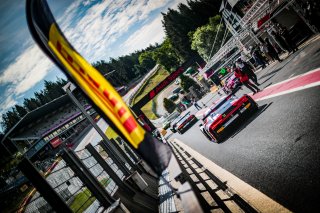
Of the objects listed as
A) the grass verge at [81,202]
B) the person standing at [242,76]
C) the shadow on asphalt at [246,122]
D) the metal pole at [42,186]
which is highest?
the metal pole at [42,186]

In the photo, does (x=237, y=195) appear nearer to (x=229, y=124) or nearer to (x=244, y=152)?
(x=244, y=152)

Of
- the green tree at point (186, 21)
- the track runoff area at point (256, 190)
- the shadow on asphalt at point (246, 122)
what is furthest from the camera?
the green tree at point (186, 21)

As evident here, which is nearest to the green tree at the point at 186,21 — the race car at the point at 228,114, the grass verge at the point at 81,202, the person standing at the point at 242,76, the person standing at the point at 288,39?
the person standing at the point at 288,39

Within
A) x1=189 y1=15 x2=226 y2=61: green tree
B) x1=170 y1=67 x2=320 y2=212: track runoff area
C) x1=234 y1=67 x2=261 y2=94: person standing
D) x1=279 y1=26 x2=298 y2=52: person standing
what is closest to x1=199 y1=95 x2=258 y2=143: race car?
x1=170 y1=67 x2=320 y2=212: track runoff area

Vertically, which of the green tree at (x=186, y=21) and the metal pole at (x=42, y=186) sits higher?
the green tree at (x=186, y=21)

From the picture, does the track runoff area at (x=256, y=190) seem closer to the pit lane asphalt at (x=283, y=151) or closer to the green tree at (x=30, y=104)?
the pit lane asphalt at (x=283, y=151)

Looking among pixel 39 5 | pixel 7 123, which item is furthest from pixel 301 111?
pixel 7 123

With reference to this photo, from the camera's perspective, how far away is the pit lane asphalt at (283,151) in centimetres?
409

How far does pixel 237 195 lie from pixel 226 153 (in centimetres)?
366

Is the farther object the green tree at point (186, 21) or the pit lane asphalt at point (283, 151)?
the green tree at point (186, 21)

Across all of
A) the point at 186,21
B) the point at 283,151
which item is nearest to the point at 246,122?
the point at 283,151

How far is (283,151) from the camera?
5.61 metres

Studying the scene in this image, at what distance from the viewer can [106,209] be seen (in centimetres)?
574

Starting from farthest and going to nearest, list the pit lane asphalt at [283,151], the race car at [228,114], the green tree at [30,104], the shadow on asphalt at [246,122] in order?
1. the green tree at [30,104]
2. the race car at [228,114]
3. the shadow on asphalt at [246,122]
4. the pit lane asphalt at [283,151]
